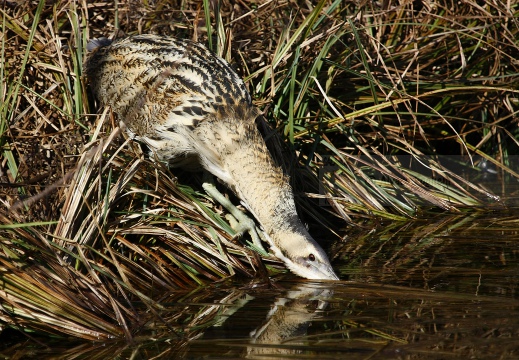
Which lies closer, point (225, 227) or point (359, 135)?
point (225, 227)

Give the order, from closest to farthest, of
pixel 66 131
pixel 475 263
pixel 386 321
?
1. pixel 386 321
2. pixel 475 263
3. pixel 66 131

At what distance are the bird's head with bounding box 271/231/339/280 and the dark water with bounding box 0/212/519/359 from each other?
76 mm

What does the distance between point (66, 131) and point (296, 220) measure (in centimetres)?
148

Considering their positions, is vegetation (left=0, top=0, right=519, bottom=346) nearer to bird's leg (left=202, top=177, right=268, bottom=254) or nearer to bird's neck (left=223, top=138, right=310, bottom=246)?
bird's leg (left=202, top=177, right=268, bottom=254)

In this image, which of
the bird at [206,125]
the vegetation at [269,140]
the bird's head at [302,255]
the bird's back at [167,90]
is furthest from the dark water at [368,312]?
the bird's back at [167,90]

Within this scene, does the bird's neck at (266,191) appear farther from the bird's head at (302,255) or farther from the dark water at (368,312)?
the dark water at (368,312)

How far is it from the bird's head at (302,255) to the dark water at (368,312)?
8cm

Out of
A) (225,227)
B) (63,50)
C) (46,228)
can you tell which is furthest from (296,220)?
(63,50)

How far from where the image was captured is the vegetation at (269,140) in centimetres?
369

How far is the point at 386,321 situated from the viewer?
3.55 metres

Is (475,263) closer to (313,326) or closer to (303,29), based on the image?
(313,326)

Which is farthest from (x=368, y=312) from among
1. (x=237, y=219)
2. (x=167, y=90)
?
(x=167, y=90)

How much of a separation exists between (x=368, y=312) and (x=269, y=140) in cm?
176

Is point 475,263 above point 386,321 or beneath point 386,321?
beneath
